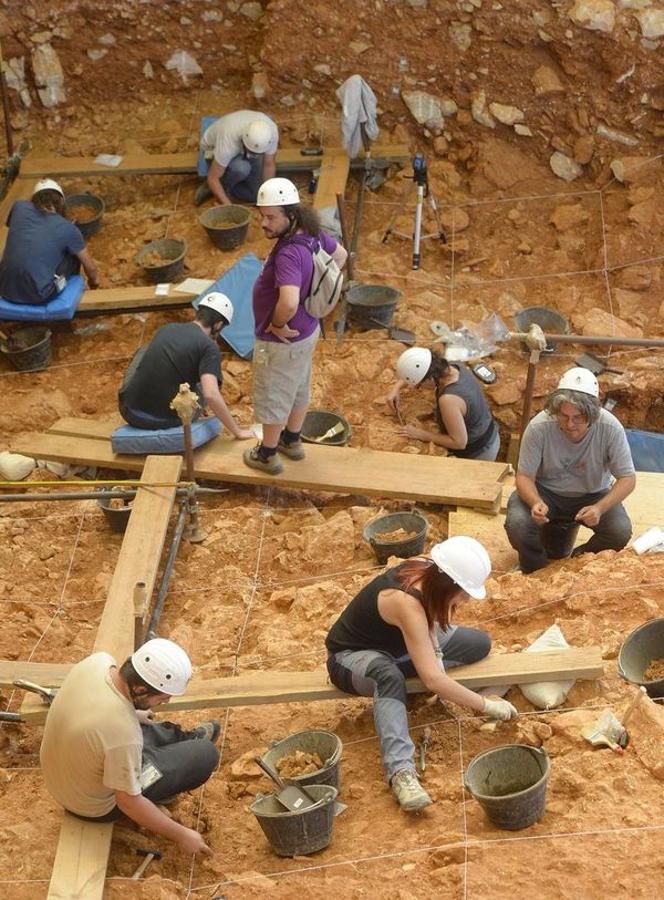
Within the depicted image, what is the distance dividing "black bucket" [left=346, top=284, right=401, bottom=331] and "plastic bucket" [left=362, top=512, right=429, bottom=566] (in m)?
2.56

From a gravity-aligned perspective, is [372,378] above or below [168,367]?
below

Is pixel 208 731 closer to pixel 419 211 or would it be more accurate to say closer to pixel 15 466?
pixel 15 466

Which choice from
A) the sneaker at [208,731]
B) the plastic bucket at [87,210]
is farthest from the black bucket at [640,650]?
the plastic bucket at [87,210]

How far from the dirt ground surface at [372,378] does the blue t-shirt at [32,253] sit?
684mm

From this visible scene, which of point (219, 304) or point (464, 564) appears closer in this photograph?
point (464, 564)

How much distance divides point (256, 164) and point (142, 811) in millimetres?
6917

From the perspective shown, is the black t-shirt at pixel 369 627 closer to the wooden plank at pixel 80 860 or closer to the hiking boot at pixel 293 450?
the wooden plank at pixel 80 860

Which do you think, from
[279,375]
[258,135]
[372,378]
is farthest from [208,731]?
[258,135]

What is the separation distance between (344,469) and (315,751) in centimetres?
289

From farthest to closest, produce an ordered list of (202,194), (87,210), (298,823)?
(87,210), (202,194), (298,823)

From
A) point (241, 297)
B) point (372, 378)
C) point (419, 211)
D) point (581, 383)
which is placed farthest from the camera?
point (419, 211)

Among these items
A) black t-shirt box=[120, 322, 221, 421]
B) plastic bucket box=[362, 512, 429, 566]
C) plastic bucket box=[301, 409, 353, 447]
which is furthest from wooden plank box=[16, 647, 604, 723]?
plastic bucket box=[301, 409, 353, 447]

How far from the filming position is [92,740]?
443 cm

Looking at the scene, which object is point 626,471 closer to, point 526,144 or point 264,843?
point 264,843
